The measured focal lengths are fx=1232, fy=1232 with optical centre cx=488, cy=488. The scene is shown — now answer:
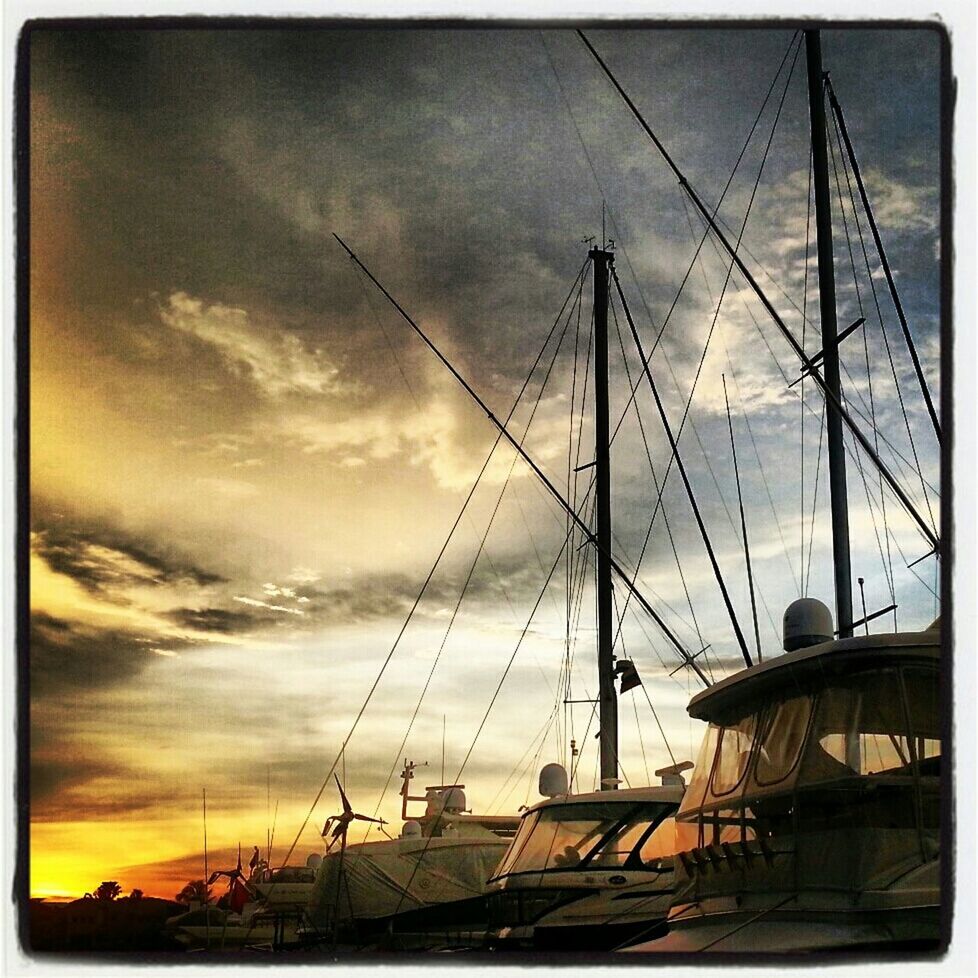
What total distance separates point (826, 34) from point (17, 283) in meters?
3.03

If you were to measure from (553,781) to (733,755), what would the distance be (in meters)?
2.58

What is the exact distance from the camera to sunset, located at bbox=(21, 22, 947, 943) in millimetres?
4430

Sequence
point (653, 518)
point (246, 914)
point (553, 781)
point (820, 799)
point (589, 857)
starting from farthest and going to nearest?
point (553, 781) < point (589, 857) < point (246, 914) < point (653, 518) < point (820, 799)

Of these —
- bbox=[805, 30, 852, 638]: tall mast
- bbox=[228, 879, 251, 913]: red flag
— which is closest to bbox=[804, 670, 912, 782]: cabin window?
bbox=[805, 30, 852, 638]: tall mast

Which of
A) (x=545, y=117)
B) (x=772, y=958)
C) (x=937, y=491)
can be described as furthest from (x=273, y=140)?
(x=772, y=958)

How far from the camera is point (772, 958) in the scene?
3.98m

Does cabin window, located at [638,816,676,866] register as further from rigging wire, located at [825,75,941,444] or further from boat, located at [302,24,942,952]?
rigging wire, located at [825,75,941,444]

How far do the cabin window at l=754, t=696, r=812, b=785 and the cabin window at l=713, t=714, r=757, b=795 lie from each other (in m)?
Result: 0.09

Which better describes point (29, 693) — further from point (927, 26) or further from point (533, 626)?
point (927, 26)

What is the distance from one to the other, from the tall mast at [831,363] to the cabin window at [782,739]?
2.28 ft

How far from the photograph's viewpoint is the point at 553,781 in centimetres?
702

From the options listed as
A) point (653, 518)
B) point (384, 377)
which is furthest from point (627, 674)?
point (384, 377)

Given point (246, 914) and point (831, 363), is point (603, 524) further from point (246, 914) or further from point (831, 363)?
point (246, 914)

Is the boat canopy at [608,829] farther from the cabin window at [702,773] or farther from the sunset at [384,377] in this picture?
the cabin window at [702,773]
